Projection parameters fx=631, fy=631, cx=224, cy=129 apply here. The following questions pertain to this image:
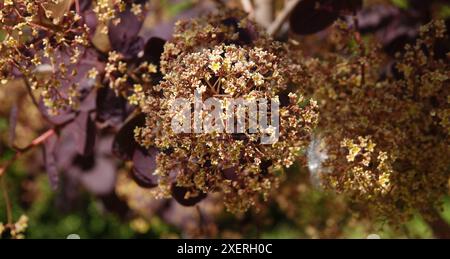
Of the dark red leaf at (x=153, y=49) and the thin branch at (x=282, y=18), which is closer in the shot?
the dark red leaf at (x=153, y=49)

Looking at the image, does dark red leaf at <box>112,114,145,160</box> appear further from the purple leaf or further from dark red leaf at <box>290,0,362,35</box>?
dark red leaf at <box>290,0,362,35</box>

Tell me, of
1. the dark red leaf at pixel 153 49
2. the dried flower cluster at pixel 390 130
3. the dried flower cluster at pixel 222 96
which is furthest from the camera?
the dark red leaf at pixel 153 49

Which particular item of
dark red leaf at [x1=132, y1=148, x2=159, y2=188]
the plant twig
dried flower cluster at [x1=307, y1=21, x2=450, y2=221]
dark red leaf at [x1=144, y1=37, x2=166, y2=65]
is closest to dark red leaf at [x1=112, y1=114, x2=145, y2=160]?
dark red leaf at [x1=132, y1=148, x2=159, y2=188]

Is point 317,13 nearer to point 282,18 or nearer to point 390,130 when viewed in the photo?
point 282,18

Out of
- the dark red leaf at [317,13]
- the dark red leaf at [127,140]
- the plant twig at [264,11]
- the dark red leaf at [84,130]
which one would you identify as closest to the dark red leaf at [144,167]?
the dark red leaf at [127,140]

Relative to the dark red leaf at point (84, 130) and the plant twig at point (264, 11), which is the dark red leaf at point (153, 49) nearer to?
the dark red leaf at point (84, 130)
